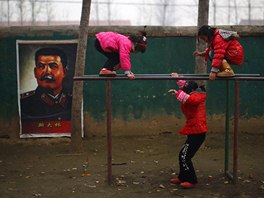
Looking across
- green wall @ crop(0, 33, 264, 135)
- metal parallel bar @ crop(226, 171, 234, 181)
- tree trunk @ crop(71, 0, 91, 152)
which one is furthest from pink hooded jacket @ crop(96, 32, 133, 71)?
green wall @ crop(0, 33, 264, 135)

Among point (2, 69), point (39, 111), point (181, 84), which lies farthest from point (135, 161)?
point (2, 69)

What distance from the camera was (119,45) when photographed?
5836 mm

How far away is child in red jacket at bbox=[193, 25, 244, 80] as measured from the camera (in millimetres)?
5664

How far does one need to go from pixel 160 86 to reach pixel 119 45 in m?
3.41

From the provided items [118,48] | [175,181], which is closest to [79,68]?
[118,48]

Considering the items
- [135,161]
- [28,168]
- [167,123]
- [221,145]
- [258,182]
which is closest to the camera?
[258,182]

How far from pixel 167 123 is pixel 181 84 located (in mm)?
2936

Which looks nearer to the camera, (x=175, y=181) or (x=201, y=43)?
(x=175, y=181)

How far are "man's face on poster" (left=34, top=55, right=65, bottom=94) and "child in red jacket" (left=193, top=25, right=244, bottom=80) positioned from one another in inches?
158

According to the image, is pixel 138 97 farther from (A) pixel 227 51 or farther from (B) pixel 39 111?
(A) pixel 227 51

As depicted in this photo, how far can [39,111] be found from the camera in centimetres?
884

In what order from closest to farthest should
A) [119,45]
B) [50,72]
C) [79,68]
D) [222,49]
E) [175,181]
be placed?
[222,49], [119,45], [175,181], [79,68], [50,72]

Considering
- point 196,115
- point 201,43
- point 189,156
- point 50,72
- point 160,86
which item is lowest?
point 189,156

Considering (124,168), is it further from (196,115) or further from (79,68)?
(79,68)
